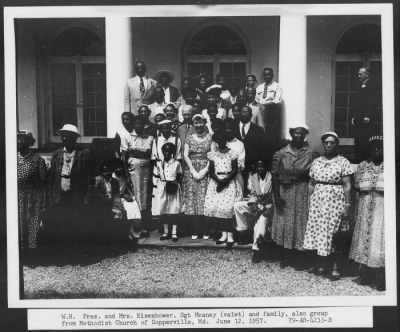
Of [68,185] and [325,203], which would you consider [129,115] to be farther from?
[325,203]

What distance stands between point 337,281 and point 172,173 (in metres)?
1.95

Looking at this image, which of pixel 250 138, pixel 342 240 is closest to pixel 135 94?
pixel 250 138

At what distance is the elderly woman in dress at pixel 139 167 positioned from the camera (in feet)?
18.9

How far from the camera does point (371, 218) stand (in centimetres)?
566

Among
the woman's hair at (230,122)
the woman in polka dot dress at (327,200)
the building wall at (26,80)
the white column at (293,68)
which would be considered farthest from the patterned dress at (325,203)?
the building wall at (26,80)

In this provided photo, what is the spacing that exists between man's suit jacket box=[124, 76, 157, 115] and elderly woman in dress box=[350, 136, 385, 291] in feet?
7.15

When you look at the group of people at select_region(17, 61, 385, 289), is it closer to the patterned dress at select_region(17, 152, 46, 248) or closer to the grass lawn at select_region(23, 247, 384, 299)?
the patterned dress at select_region(17, 152, 46, 248)

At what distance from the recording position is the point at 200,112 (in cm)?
582

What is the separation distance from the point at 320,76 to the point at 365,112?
0.56m

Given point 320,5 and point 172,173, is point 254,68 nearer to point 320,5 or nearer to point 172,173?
point 320,5

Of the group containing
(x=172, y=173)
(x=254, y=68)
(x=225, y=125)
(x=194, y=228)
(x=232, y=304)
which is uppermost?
(x=254, y=68)

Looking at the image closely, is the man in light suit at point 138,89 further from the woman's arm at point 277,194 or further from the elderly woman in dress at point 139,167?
the woman's arm at point 277,194

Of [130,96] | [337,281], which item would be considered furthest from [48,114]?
[337,281]

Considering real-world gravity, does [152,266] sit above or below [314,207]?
below
